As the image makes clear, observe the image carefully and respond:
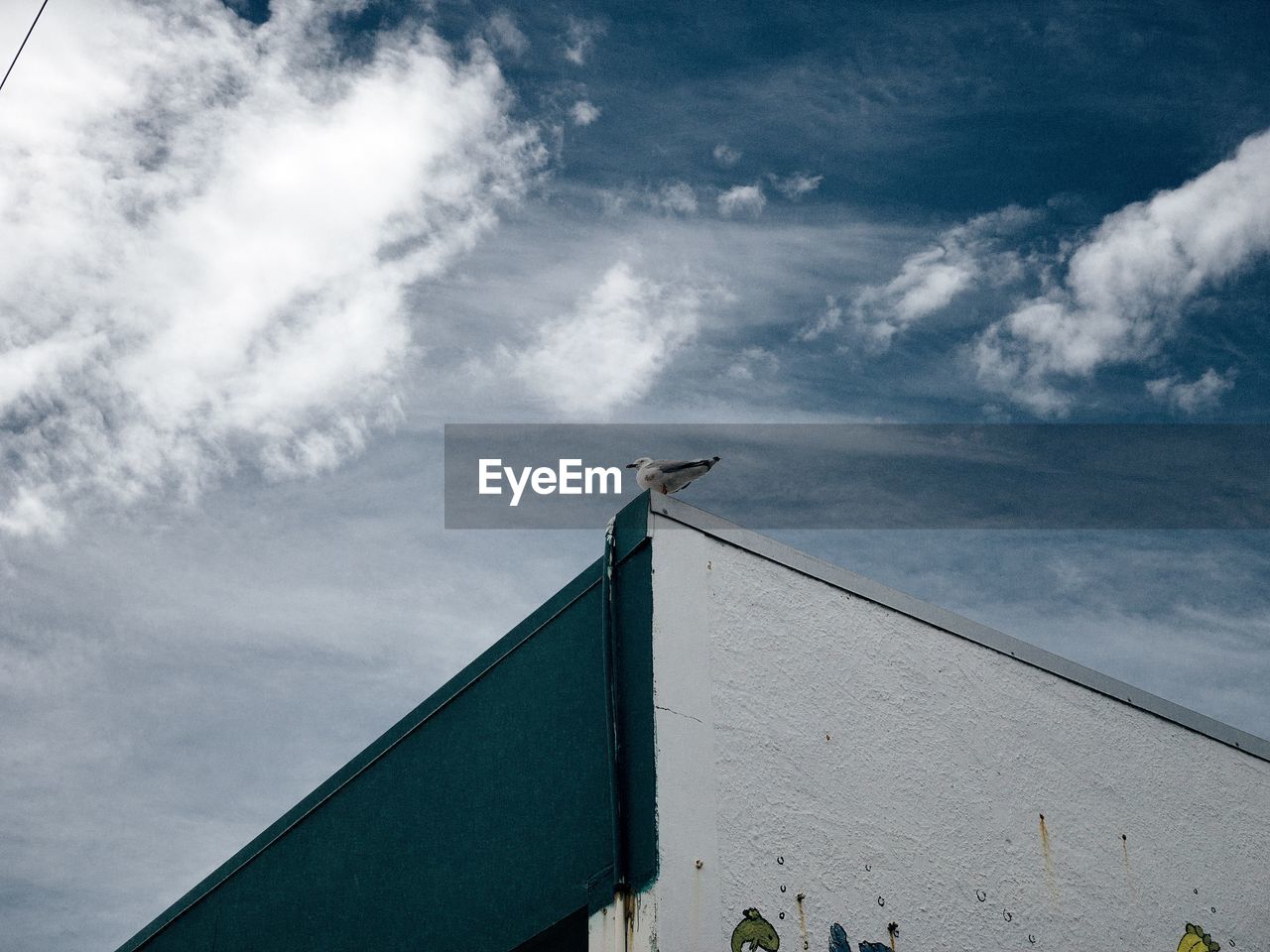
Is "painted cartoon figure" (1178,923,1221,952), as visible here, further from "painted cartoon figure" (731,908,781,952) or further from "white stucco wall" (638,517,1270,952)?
"painted cartoon figure" (731,908,781,952)

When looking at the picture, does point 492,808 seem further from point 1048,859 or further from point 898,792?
point 1048,859

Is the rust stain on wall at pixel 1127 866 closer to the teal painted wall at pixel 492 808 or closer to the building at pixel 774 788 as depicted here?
the building at pixel 774 788

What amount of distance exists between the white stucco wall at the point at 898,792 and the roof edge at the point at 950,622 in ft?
0.17

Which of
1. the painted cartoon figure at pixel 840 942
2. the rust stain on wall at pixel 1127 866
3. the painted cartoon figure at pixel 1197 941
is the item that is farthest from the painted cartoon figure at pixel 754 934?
the painted cartoon figure at pixel 1197 941

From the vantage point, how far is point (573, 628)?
5.56 m

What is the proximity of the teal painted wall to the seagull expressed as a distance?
24.4 inches

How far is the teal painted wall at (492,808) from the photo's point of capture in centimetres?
495

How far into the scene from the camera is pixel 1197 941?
6184mm

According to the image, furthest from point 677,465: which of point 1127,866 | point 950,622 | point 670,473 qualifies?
point 1127,866

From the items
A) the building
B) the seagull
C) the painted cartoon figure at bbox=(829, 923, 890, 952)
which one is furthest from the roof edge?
the painted cartoon figure at bbox=(829, 923, 890, 952)

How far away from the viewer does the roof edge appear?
5266mm

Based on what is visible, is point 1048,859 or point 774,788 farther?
point 1048,859

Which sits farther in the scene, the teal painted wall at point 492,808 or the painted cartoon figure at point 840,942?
the teal painted wall at point 492,808

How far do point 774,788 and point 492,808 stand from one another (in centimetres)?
164
